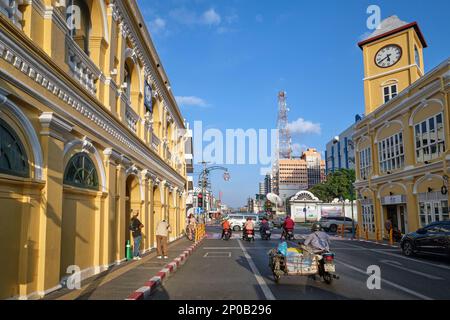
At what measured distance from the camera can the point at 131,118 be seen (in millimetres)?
14984

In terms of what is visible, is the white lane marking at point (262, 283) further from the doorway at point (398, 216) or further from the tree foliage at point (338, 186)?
the tree foliage at point (338, 186)

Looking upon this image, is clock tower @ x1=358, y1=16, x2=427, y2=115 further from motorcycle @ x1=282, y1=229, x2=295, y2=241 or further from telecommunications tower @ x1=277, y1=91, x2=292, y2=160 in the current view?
telecommunications tower @ x1=277, y1=91, x2=292, y2=160

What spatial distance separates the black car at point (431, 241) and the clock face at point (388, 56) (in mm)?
16185

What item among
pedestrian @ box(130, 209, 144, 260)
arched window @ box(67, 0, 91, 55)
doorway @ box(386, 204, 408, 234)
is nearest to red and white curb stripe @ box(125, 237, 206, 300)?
pedestrian @ box(130, 209, 144, 260)

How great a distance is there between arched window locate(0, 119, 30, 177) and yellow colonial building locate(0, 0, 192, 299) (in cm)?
2

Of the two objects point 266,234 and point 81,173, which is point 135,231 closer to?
point 81,173

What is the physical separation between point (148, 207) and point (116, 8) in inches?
334

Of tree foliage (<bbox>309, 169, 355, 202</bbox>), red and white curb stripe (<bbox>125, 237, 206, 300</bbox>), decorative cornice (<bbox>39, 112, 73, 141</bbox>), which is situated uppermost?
tree foliage (<bbox>309, 169, 355, 202</bbox>)

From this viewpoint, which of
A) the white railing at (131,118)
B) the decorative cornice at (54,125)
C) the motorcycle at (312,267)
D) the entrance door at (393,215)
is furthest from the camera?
the entrance door at (393,215)

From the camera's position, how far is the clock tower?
2697 centimetres

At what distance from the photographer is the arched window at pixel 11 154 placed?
6535 millimetres

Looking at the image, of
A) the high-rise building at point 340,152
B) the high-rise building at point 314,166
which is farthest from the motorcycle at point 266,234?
the high-rise building at point 314,166

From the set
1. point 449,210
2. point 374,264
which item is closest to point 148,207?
point 374,264
